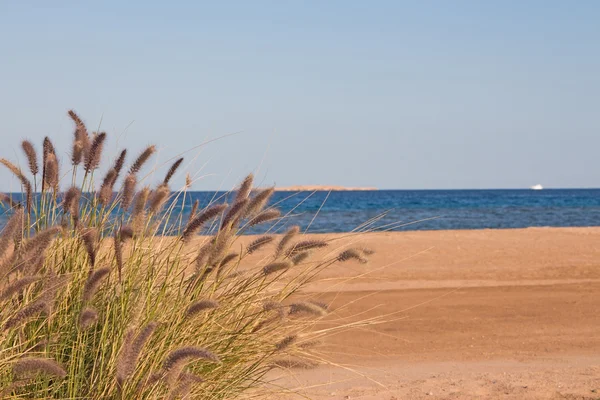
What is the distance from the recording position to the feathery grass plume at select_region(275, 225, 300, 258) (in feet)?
12.0

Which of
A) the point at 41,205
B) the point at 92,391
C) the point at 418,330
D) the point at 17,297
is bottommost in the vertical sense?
the point at 418,330

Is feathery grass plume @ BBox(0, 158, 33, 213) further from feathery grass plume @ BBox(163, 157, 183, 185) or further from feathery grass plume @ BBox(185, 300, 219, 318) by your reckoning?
feathery grass plume @ BBox(185, 300, 219, 318)

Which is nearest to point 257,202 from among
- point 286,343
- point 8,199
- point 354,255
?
point 354,255

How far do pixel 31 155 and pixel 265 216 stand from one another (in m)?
1.12

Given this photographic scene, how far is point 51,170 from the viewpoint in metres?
3.60

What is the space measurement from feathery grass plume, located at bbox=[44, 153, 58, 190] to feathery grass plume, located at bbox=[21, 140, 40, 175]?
11cm

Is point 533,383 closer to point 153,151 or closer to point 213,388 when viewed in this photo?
point 213,388

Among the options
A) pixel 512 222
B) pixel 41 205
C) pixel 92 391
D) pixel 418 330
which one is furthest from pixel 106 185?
pixel 512 222

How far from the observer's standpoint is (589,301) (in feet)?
32.4

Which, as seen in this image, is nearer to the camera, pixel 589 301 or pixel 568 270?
pixel 589 301

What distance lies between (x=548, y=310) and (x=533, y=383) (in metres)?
3.94

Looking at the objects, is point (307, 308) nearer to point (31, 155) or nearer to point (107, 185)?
point (107, 185)

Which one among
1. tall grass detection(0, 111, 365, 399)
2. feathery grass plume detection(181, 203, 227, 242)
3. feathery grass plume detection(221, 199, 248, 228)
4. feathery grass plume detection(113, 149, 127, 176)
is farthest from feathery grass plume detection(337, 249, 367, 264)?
feathery grass plume detection(113, 149, 127, 176)

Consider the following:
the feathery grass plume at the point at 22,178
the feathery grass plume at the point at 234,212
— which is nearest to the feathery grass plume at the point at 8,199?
the feathery grass plume at the point at 22,178
